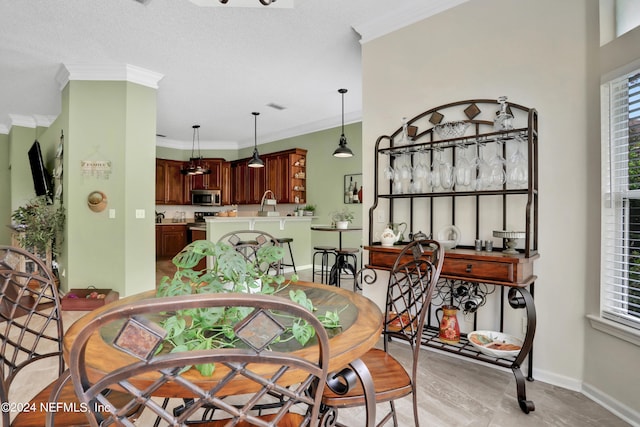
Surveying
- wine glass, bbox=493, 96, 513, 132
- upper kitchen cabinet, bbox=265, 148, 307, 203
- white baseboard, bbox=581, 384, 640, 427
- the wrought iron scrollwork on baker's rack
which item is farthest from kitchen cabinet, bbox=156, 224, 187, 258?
white baseboard, bbox=581, 384, 640, 427

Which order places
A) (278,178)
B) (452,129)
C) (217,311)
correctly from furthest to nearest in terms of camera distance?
(278,178), (452,129), (217,311)

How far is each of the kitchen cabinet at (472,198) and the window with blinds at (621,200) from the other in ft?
1.21

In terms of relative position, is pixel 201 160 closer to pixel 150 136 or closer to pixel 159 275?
pixel 159 275

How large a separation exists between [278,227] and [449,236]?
3.92 m

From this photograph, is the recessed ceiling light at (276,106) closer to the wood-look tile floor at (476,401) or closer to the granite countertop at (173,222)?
the granite countertop at (173,222)

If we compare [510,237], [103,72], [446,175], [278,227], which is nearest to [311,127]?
[278,227]

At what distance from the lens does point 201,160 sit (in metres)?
8.16

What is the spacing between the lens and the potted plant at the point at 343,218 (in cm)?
475

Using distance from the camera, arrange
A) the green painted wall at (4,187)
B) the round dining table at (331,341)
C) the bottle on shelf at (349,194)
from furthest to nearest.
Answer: the green painted wall at (4,187), the bottle on shelf at (349,194), the round dining table at (331,341)

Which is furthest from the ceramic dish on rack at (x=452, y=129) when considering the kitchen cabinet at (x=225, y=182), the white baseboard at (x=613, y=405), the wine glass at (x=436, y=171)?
the kitchen cabinet at (x=225, y=182)

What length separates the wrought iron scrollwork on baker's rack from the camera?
2.41 m

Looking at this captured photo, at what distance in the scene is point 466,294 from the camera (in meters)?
2.46

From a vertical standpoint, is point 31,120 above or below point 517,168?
above

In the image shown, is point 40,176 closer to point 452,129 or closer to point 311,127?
point 311,127
